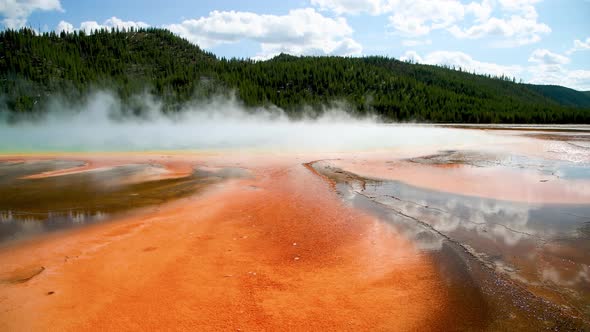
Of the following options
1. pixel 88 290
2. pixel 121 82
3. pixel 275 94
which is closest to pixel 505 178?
pixel 88 290

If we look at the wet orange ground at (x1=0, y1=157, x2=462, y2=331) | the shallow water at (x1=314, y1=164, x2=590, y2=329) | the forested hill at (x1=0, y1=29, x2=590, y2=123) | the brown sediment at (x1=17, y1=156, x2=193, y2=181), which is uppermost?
the forested hill at (x1=0, y1=29, x2=590, y2=123)

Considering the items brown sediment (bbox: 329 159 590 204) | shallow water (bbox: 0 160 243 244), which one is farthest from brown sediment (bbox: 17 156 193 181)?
brown sediment (bbox: 329 159 590 204)

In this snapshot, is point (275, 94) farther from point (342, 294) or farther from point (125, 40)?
point (342, 294)

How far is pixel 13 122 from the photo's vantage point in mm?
60844

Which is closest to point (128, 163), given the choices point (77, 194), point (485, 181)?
point (77, 194)

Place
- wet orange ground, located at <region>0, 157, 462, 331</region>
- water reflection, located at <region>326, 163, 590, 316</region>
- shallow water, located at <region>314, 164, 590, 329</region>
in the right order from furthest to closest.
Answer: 1. water reflection, located at <region>326, 163, 590, 316</region>
2. shallow water, located at <region>314, 164, 590, 329</region>
3. wet orange ground, located at <region>0, 157, 462, 331</region>

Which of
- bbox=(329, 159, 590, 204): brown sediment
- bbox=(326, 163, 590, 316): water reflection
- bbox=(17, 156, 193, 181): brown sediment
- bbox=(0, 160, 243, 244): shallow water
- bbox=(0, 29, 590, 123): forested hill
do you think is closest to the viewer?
bbox=(326, 163, 590, 316): water reflection

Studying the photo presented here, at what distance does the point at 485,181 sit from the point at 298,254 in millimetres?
7963

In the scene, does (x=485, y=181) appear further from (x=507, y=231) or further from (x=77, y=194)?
(x=77, y=194)

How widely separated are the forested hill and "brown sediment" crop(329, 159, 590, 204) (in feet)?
220

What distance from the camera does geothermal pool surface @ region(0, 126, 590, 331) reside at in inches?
161

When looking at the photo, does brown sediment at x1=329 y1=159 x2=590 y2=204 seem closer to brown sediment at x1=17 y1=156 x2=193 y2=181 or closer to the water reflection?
the water reflection

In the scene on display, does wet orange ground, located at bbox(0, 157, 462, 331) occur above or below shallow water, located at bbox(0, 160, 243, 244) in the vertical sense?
below

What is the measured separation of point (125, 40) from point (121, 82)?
4212 centimetres
